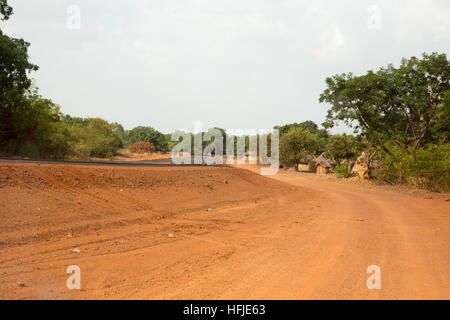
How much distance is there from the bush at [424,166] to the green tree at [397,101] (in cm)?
112

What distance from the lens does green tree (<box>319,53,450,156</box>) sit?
17.1 m

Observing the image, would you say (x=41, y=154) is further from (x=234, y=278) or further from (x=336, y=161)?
(x=336, y=161)

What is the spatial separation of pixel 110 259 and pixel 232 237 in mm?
2530

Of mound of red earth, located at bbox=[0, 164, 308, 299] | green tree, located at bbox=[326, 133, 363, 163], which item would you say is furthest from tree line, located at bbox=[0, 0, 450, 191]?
green tree, located at bbox=[326, 133, 363, 163]

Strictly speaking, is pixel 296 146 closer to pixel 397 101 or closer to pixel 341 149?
pixel 341 149

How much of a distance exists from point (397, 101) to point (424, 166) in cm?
473

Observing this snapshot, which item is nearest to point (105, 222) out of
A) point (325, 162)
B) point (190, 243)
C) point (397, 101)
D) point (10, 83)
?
point (190, 243)

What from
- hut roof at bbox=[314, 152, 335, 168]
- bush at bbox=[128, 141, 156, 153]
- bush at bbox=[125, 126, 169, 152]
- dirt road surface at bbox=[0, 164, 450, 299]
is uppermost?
bush at bbox=[125, 126, 169, 152]

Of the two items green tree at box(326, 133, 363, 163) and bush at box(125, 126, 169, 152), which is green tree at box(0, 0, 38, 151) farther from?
bush at box(125, 126, 169, 152)

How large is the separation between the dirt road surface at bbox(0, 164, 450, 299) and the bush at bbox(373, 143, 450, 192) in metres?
5.09

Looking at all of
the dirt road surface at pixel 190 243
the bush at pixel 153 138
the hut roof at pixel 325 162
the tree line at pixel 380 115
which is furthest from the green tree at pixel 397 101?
the bush at pixel 153 138

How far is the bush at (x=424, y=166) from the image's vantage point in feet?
50.3

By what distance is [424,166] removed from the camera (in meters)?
15.7
